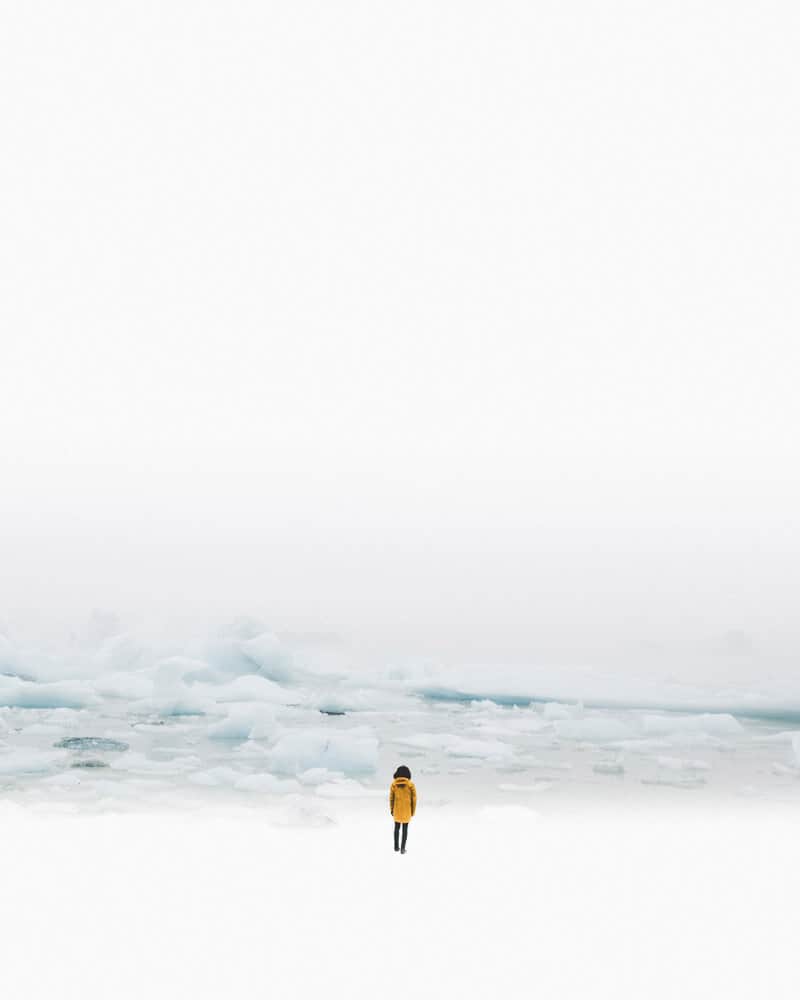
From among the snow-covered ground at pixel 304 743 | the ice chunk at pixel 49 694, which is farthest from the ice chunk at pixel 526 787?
the ice chunk at pixel 49 694

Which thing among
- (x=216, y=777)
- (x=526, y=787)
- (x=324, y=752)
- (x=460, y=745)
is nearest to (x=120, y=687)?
(x=216, y=777)

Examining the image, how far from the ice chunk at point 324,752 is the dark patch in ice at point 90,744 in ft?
32.2

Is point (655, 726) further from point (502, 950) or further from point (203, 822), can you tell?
point (502, 950)

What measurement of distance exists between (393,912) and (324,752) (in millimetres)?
14433

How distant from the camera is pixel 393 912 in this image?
8.30 metres

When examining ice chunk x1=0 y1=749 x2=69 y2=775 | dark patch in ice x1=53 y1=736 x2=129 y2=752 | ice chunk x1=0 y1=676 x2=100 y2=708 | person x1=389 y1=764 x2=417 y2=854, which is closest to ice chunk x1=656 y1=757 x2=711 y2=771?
dark patch in ice x1=53 y1=736 x2=129 y2=752

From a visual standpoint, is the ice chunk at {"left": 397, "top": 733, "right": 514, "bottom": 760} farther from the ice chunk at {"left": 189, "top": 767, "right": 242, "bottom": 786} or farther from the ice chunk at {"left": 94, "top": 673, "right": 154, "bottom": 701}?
the ice chunk at {"left": 189, "top": 767, "right": 242, "bottom": 786}

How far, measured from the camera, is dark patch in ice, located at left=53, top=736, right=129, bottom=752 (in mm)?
30844

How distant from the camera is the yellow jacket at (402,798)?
10578 millimetres

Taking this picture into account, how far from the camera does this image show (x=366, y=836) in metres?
12.8

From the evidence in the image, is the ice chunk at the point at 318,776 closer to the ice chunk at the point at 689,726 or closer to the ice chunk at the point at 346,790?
the ice chunk at the point at 346,790

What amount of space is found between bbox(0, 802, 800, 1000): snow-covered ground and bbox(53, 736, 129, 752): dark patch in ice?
1857cm

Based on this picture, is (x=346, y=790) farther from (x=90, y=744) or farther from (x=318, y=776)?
(x=90, y=744)

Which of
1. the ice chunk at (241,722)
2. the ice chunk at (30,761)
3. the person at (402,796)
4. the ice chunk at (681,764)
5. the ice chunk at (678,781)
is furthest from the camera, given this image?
the ice chunk at (241,722)
